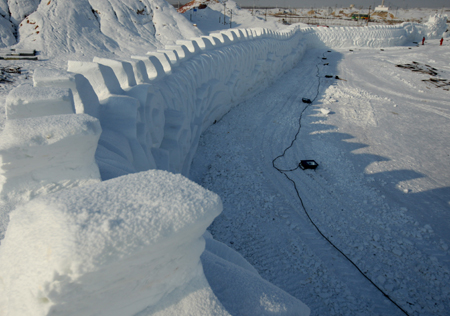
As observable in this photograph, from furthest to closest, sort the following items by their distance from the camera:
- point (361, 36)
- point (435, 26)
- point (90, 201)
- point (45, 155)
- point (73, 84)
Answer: point (435, 26) < point (361, 36) < point (73, 84) < point (45, 155) < point (90, 201)

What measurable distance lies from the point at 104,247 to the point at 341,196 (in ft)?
11.6

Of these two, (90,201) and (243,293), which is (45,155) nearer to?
(90,201)

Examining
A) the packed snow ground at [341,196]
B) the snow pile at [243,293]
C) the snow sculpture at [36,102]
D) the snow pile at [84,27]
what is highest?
the snow pile at [84,27]

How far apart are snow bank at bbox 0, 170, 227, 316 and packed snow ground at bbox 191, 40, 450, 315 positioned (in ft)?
6.35


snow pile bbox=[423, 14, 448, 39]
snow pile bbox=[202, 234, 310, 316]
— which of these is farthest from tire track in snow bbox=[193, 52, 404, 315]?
snow pile bbox=[423, 14, 448, 39]

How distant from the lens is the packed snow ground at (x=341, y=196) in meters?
2.60

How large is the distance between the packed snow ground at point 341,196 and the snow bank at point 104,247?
1935 mm

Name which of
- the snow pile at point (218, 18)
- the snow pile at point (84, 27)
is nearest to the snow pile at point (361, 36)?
the snow pile at point (218, 18)

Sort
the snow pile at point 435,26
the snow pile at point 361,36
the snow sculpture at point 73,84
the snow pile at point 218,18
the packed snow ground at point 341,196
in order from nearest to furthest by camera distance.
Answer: the snow sculpture at point 73,84, the packed snow ground at point 341,196, the snow pile at point 361,36, the snow pile at point 435,26, the snow pile at point 218,18

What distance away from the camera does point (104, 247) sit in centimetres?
77

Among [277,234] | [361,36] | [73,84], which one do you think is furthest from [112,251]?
[361,36]

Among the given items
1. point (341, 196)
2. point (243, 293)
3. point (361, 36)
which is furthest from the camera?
point (361, 36)

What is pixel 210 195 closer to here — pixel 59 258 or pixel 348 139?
pixel 59 258

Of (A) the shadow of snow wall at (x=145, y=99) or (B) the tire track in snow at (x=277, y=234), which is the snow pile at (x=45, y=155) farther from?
(B) the tire track in snow at (x=277, y=234)
